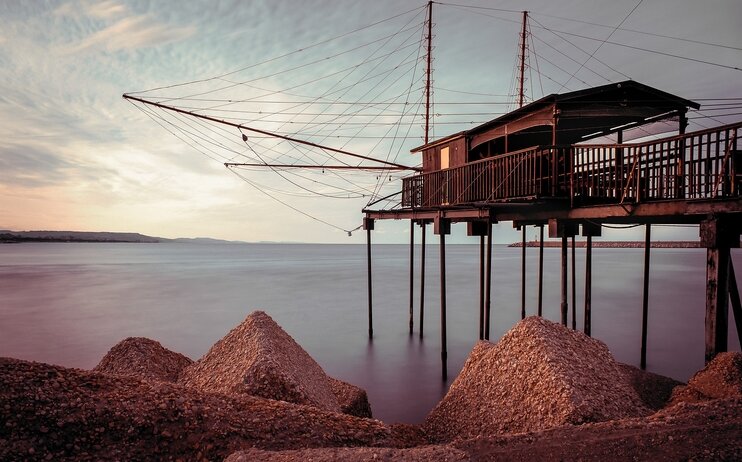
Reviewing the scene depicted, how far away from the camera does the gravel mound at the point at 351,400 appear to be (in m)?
9.64

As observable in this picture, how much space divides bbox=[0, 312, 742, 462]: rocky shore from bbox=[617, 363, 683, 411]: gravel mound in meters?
1.57

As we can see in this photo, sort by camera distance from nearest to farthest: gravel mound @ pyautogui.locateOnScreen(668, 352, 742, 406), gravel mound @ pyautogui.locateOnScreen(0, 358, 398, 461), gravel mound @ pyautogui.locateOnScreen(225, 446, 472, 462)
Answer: gravel mound @ pyautogui.locateOnScreen(225, 446, 472, 462)
gravel mound @ pyautogui.locateOnScreen(0, 358, 398, 461)
gravel mound @ pyautogui.locateOnScreen(668, 352, 742, 406)

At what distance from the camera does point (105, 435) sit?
562 cm

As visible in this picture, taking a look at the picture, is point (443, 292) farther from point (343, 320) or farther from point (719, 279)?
point (343, 320)

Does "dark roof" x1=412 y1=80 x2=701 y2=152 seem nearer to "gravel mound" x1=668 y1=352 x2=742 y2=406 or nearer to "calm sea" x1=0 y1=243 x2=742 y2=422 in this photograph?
"gravel mound" x1=668 y1=352 x2=742 y2=406

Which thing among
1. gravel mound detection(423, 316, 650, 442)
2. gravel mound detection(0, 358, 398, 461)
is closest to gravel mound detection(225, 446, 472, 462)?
gravel mound detection(0, 358, 398, 461)

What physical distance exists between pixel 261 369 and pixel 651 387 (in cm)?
967

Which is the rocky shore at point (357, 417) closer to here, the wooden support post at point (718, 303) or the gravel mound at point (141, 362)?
the wooden support post at point (718, 303)

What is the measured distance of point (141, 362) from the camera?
393 inches

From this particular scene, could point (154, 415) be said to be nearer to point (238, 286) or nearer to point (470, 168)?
point (470, 168)

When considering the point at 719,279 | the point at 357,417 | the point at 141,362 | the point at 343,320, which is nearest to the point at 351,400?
the point at 357,417

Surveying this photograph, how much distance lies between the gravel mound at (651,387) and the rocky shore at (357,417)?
61.8 inches

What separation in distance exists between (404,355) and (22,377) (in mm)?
14952

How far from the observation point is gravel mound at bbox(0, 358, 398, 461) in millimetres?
5477
